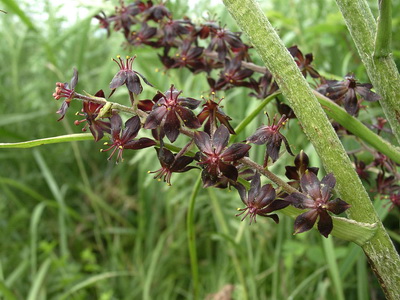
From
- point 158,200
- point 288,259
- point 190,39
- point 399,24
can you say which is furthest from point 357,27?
point 158,200

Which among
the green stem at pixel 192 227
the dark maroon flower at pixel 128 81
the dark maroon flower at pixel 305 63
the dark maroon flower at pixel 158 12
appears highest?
the dark maroon flower at pixel 128 81

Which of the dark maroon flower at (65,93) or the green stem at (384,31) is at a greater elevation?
the green stem at (384,31)

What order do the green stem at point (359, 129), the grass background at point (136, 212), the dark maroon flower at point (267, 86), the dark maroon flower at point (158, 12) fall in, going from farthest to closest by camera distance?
1. the grass background at point (136, 212)
2. the dark maroon flower at point (158, 12)
3. the dark maroon flower at point (267, 86)
4. the green stem at point (359, 129)

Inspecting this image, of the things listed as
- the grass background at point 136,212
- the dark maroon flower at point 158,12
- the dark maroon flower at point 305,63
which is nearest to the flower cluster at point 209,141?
the dark maroon flower at point 305,63

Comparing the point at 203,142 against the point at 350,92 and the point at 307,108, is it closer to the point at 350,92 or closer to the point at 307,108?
the point at 307,108

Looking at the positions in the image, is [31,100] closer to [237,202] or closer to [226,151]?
[237,202]

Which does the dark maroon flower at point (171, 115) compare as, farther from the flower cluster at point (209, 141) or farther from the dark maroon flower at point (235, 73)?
the dark maroon flower at point (235, 73)

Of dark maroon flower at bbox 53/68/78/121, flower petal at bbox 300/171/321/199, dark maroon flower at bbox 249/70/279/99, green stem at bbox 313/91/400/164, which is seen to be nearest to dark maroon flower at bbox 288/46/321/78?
dark maroon flower at bbox 249/70/279/99
